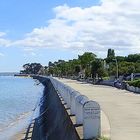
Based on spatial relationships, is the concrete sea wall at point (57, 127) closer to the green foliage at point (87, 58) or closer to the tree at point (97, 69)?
the tree at point (97, 69)

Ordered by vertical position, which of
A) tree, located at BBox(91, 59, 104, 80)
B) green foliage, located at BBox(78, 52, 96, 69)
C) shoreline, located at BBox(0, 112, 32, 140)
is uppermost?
green foliage, located at BBox(78, 52, 96, 69)

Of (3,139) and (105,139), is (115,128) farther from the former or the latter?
(3,139)

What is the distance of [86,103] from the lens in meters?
10.7

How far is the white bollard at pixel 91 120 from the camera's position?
1068 centimetres

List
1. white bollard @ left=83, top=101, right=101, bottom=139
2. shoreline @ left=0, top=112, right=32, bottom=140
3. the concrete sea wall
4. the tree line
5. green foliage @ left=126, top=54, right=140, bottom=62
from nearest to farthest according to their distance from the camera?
white bollard @ left=83, top=101, right=101, bottom=139 → the concrete sea wall → shoreline @ left=0, top=112, right=32, bottom=140 → the tree line → green foliage @ left=126, top=54, right=140, bottom=62

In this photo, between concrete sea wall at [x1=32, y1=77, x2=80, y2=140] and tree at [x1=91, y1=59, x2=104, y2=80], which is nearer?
concrete sea wall at [x1=32, y1=77, x2=80, y2=140]

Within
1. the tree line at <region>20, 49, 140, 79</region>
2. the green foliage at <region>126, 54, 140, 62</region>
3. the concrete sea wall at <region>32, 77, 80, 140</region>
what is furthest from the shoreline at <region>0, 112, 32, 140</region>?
the green foliage at <region>126, 54, 140, 62</region>

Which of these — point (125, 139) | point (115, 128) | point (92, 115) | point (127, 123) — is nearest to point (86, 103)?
point (92, 115)

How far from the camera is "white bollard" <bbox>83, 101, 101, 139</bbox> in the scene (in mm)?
10680

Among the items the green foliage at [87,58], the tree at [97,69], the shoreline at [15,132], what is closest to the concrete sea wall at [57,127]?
the shoreline at [15,132]

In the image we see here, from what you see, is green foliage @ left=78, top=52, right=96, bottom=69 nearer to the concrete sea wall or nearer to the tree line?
the tree line

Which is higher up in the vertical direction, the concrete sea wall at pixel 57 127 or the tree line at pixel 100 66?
the tree line at pixel 100 66

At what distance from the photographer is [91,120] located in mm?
10820

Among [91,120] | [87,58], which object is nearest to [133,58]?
[87,58]
